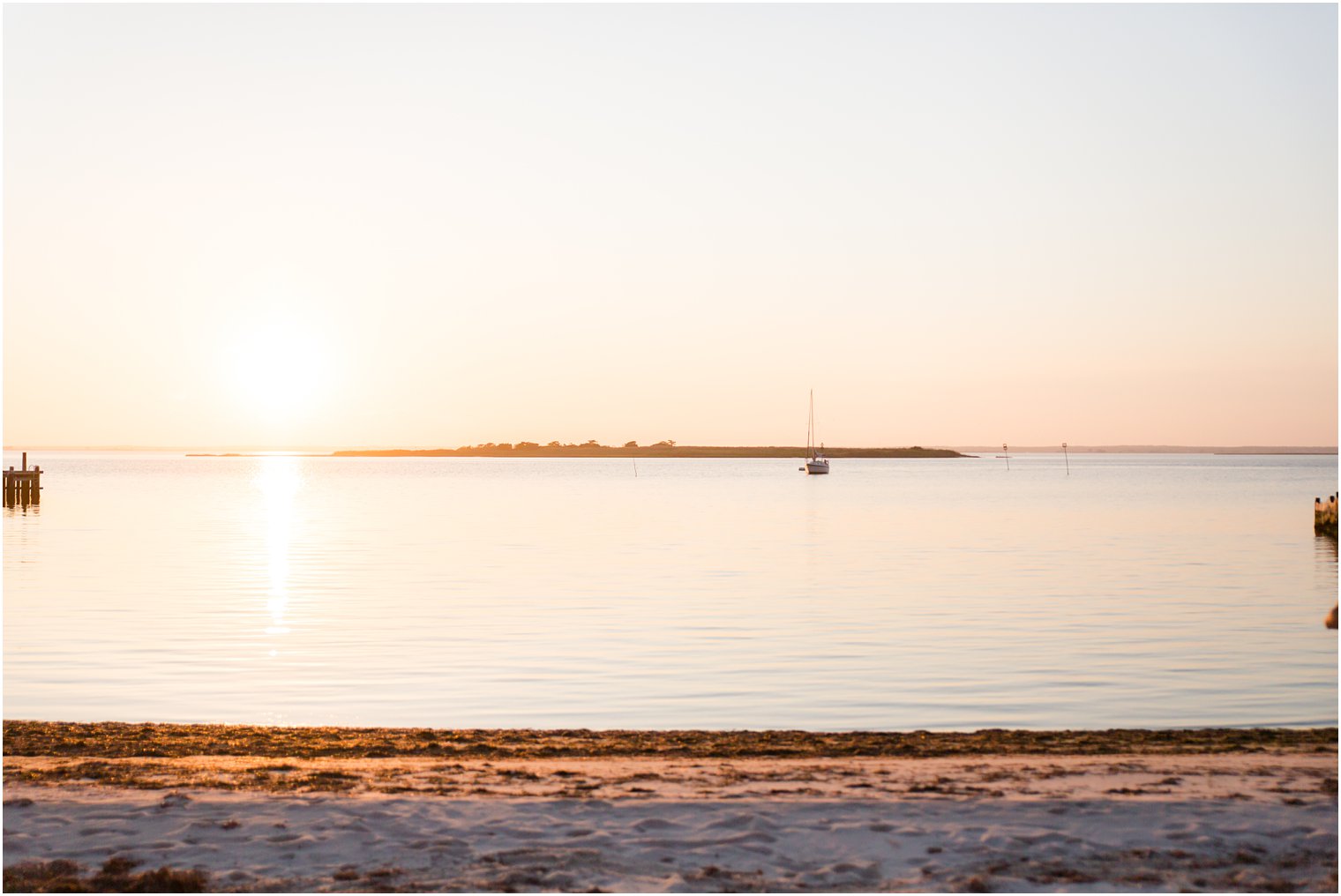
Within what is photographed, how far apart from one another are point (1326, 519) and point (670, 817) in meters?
50.4

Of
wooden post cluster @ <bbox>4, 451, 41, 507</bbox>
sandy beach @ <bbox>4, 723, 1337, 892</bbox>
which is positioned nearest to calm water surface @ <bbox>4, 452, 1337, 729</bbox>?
sandy beach @ <bbox>4, 723, 1337, 892</bbox>

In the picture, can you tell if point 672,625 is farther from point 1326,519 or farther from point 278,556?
point 1326,519

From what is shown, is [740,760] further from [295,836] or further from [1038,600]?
[1038,600]

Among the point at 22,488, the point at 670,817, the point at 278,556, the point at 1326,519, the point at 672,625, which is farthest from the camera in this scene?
the point at 22,488

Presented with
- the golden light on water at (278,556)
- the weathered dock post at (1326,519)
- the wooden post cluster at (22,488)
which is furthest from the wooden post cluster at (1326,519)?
the wooden post cluster at (22,488)

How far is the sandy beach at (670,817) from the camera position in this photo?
9.02m

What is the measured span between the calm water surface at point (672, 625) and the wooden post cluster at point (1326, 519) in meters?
1.06

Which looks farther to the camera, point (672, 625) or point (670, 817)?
point (672, 625)

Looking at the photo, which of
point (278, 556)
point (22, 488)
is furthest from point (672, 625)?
point (22, 488)

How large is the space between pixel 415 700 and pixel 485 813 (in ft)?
26.3

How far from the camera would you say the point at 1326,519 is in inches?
2089

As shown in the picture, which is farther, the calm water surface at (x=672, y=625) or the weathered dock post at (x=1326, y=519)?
the weathered dock post at (x=1326, y=519)

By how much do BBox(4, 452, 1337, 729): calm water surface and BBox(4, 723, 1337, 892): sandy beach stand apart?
3649 mm

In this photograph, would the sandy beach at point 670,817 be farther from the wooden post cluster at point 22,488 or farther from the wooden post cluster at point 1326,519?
the wooden post cluster at point 22,488
